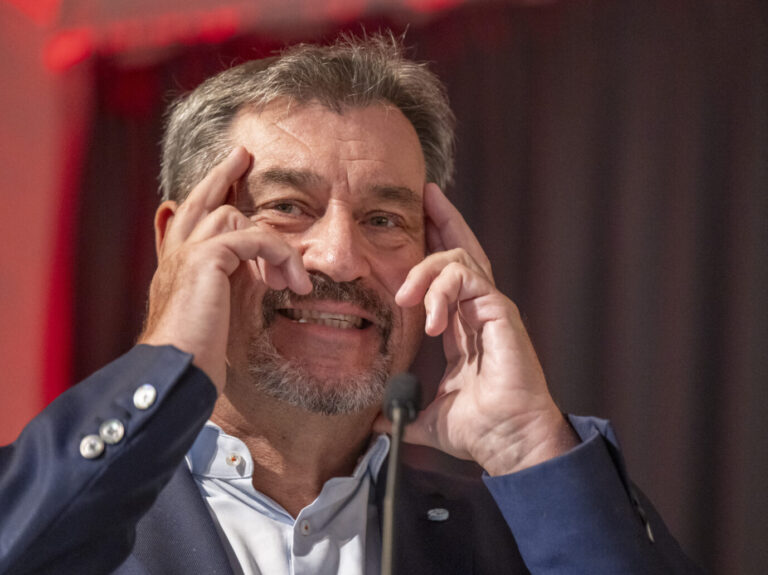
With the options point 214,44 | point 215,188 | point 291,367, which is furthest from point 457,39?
point 291,367

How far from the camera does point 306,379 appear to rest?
4.95 feet

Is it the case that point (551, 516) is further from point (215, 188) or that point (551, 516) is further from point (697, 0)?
point (697, 0)

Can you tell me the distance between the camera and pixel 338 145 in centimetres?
161

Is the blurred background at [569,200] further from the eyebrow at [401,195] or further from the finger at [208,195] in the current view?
the finger at [208,195]

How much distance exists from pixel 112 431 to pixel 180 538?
1.07 feet

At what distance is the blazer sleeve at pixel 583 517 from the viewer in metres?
1.32

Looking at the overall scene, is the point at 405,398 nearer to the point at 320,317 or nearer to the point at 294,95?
the point at 320,317

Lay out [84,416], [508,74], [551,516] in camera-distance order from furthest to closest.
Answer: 1. [508,74]
2. [551,516]
3. [84,416]

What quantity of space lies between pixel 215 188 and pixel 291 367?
0.39 m

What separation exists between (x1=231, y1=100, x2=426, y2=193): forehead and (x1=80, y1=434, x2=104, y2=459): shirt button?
70 cm

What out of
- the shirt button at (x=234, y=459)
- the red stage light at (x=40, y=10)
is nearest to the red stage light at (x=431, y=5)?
the red stage light at (x=40, y=10)

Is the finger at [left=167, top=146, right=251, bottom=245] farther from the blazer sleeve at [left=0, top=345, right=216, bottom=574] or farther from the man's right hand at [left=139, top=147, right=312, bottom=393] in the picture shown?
the blazer sleeve at [left=0, top=345, right=216, bottom=574]

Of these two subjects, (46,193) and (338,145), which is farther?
(46,193)

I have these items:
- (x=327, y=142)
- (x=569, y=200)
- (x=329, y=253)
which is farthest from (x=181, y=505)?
(x=569, y=200)
